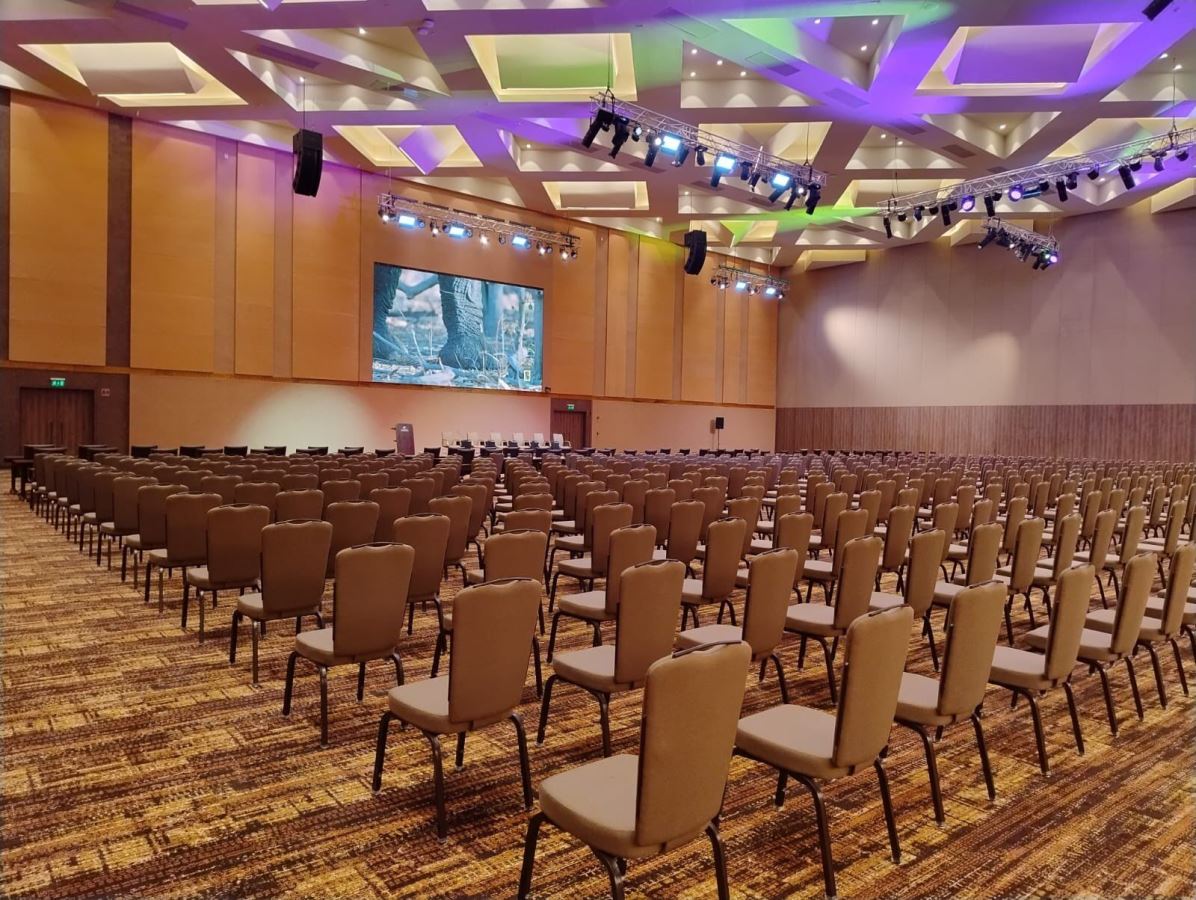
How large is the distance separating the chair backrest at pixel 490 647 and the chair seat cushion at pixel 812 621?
1.67 m

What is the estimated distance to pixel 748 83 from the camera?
553 inches

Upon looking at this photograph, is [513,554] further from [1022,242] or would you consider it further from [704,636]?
[1022,242]

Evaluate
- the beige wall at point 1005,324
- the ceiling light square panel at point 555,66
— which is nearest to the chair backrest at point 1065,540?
the ceiling light square panel at point 555,66

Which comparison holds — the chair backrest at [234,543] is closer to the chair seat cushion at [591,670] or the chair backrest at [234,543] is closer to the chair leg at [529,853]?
the chair seat cushion at [591,670]

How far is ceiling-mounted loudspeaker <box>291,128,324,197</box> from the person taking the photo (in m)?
13.2

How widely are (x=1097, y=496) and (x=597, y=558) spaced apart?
211 inches

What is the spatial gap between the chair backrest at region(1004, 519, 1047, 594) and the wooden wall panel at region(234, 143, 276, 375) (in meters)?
16.5

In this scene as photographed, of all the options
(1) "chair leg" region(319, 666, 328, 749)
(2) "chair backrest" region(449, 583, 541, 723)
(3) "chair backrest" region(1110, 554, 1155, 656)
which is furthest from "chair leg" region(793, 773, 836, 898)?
(3) "chair backrest" region(1110, 554, 1155, 656)

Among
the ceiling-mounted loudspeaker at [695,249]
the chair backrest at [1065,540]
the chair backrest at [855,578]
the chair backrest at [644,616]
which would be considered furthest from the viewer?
the ceiling-mounted loudspeaker at [695,249]

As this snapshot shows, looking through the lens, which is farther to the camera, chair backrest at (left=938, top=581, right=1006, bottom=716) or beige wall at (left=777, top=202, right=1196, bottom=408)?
beige wall at (left=777, top=202, right=1196, bottom=408)

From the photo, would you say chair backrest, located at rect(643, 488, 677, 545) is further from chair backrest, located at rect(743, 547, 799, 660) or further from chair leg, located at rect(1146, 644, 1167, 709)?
chair leg, located at rect(1146, 644, 1167, 709)

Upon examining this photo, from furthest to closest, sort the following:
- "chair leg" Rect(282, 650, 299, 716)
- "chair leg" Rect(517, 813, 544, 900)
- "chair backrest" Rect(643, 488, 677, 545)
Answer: "chair backrest" Rect(643, 488, 677, 545)
"chair leg" Rect(282, 650, 299, 716)
"chair leg" Rect(517, 813, 544, 900)

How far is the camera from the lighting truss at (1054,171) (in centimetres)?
1298

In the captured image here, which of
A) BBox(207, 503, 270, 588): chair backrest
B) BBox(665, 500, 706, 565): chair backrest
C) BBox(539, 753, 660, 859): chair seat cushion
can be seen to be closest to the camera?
BBox(539, 753, 660, 859): chair seat cushion
